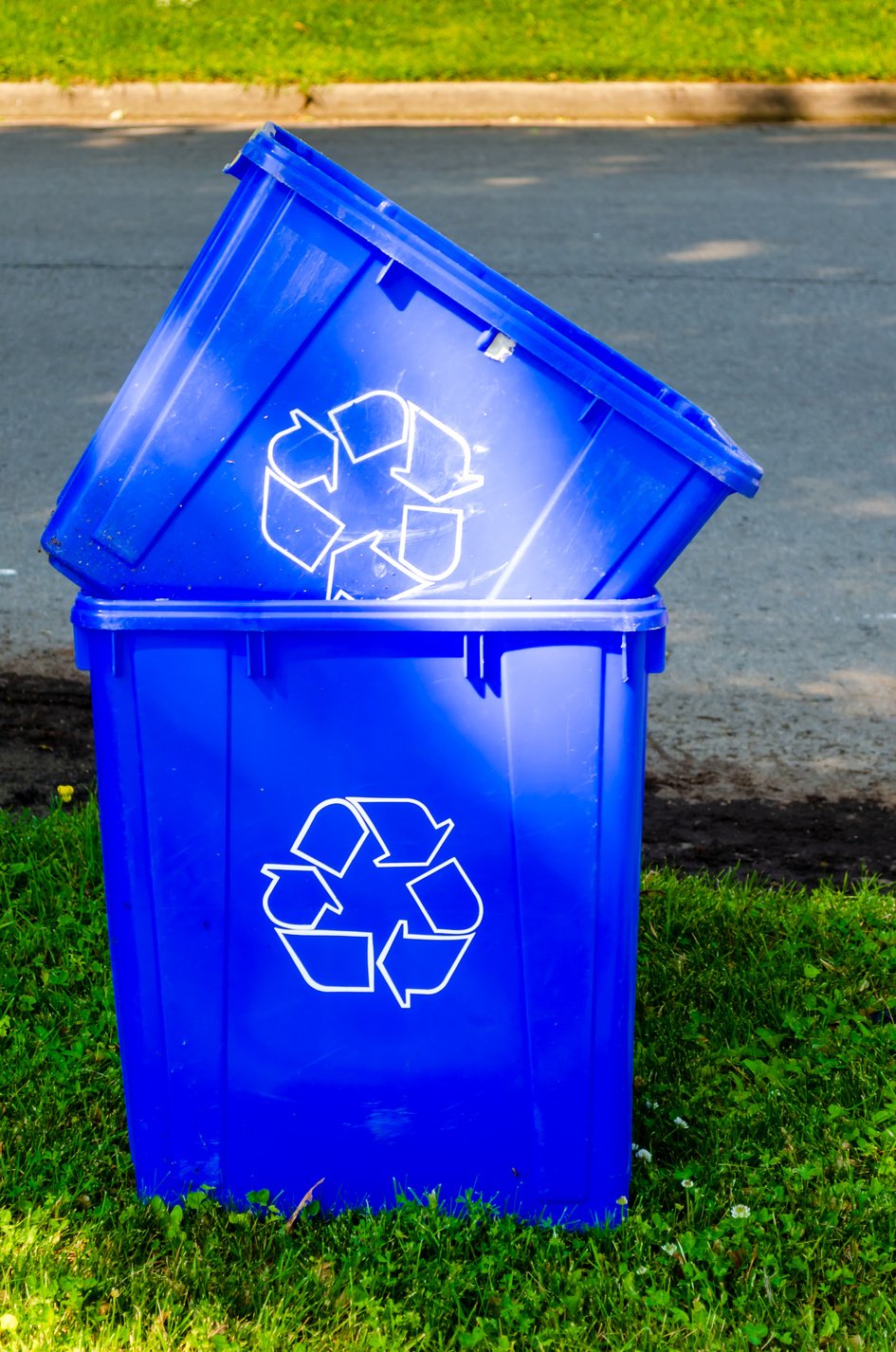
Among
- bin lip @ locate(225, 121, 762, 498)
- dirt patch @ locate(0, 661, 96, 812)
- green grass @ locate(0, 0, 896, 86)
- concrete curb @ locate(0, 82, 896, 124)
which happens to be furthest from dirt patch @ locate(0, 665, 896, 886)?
green grass @ locate(0, 0, 896, 86)

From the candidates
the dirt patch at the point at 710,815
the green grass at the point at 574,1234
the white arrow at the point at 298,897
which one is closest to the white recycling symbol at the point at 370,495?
the white arrow at the point at 298,897

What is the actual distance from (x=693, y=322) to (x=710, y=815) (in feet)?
12.7

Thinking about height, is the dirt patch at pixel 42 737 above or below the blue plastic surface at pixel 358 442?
below

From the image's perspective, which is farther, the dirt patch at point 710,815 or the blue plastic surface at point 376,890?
the dirt patch at point 710,815

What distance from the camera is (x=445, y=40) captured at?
39.3 ft

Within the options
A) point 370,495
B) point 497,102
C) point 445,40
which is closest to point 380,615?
point 370,495

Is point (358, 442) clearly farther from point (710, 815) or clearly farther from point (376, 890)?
point (710, 815)

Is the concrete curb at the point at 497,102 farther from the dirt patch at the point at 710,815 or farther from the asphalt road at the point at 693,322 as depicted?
the dirt patch at the point at 710,815

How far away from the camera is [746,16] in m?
12.3

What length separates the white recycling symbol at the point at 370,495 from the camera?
→ 89.4 inches

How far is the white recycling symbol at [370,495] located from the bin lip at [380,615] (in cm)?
4

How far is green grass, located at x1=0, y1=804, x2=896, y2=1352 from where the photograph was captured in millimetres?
2420

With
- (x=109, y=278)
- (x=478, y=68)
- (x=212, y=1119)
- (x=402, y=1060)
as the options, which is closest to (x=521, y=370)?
(x=402, y=1060)

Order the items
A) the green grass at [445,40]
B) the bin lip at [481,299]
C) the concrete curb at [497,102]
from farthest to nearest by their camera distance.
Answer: the green grass at [445,40] → the concrete curb at [497,102] → the bin lip at [481,299]
